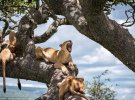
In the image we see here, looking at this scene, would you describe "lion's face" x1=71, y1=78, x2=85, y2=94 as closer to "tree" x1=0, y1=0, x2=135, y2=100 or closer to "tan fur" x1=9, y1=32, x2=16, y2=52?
"tree" x1=0, y1=0, x2=135, y2=100

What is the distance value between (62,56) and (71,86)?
1.24 metres

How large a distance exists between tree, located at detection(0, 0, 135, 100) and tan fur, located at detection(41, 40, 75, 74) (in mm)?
214

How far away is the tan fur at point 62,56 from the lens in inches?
428

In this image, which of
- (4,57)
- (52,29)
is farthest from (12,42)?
(52,29)

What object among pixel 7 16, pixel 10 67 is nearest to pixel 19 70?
pixel 10 67

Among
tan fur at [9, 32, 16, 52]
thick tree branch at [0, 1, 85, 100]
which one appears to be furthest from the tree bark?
tan fur at [9, 32, 16, 52]

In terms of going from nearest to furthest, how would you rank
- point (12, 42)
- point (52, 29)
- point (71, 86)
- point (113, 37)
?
point (113, 37) → point (71, 86) → point (12, 42) → point (52, 29)

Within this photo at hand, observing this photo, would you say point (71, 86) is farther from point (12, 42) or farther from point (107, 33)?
point (12, 42)

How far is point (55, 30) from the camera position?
14672 mm

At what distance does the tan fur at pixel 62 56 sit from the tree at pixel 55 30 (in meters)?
0.21

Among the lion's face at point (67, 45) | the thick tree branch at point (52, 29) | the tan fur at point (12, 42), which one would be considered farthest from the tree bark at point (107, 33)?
the thick tree branch at point (52, 29)

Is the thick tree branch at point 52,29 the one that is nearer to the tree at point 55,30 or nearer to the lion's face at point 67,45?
the tree at point 55,30

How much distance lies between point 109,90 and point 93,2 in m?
30.0

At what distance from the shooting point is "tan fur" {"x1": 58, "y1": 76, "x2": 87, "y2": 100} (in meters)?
9.98
